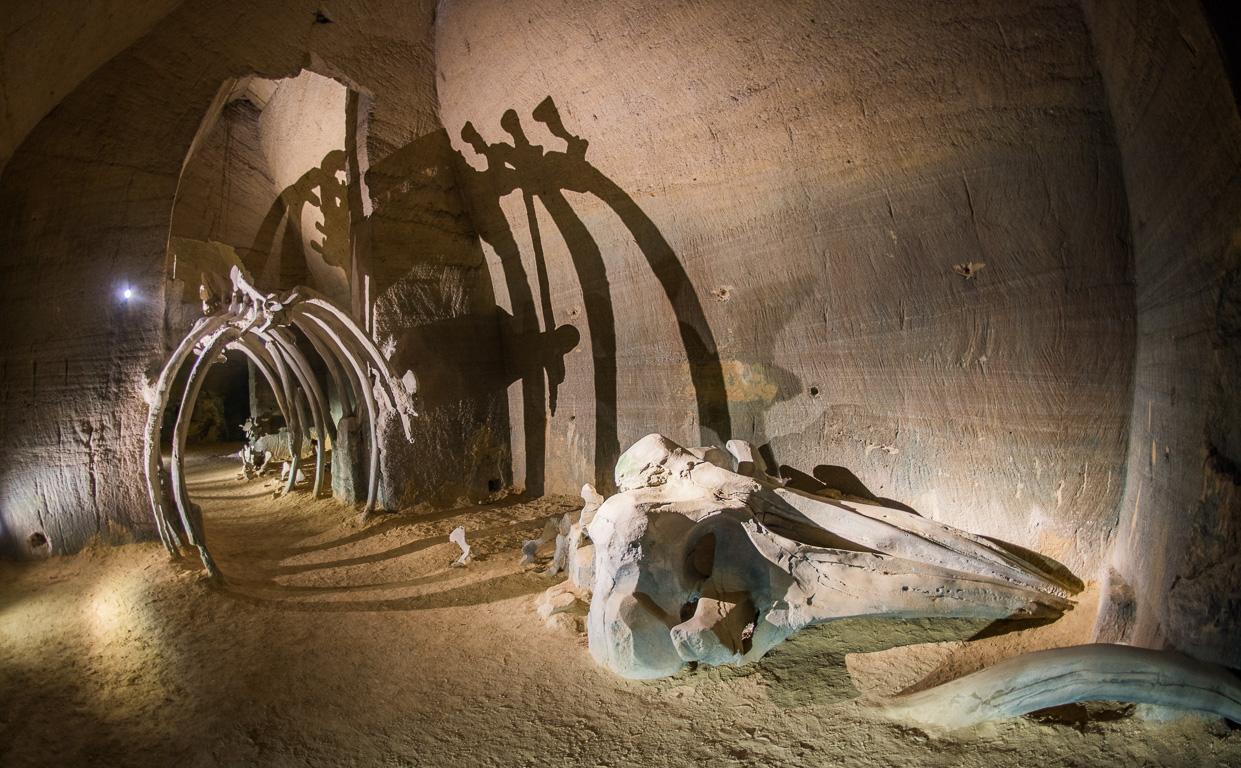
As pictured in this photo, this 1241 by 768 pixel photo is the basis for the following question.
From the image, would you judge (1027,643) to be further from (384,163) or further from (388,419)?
(384,163)

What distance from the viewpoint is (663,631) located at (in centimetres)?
232

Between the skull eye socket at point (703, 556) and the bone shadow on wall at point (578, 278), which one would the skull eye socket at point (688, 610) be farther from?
the bone shadow on wall at point (578, 278)

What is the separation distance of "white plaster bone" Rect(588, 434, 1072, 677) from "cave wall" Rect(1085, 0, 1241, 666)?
526 millimetres

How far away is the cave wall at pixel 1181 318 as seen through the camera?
1.68 m

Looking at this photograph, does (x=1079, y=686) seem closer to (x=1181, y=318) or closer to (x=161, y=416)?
(x=1181, y=318)

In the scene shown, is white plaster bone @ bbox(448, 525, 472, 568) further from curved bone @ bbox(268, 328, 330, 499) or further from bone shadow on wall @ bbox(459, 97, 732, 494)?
curved bone @ bbox(268, 328, 330, 499)

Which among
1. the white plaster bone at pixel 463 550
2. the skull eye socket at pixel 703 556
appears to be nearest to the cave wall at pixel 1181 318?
the skull eye socket at pixel 703 556

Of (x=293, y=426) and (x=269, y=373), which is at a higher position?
(x=269, y=373)

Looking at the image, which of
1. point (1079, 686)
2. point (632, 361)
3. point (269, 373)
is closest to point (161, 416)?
point (269, 373)

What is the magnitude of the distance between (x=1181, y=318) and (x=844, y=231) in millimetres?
1664

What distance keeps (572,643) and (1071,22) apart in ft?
11.7

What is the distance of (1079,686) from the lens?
181 cm

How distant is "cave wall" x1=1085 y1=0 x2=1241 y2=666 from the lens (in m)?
1.68

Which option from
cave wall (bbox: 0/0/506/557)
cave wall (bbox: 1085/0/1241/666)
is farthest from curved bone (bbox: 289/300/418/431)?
cave wall (bbox: 1085/0/1241/666)
